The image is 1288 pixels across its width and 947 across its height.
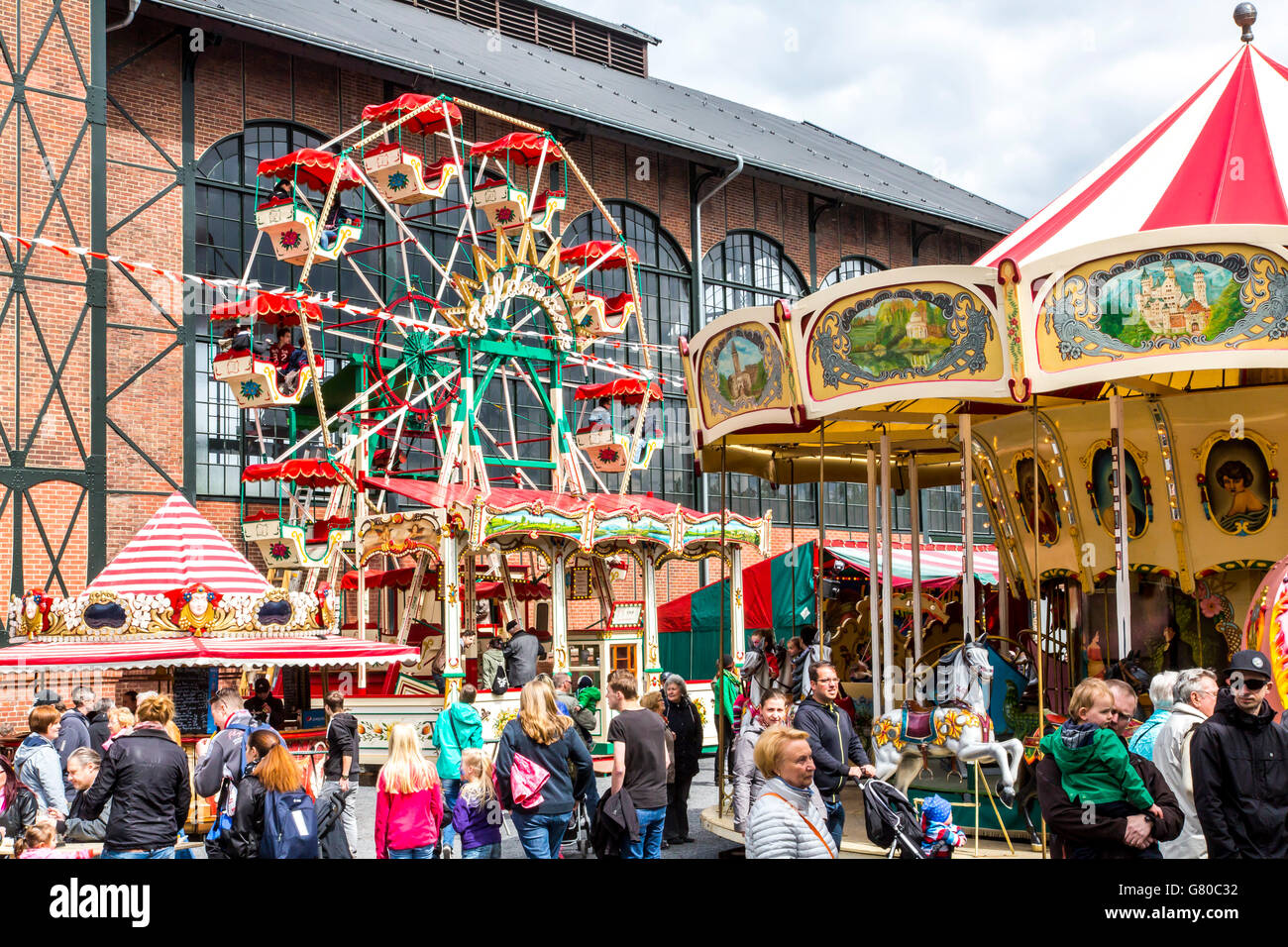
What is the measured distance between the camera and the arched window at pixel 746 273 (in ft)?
94.3

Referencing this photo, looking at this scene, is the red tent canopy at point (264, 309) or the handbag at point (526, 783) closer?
the handbag at point (526, 783)

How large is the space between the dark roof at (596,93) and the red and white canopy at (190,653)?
1133 cm

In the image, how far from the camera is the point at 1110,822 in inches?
214

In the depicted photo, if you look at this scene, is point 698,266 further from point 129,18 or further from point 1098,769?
point 1098,769

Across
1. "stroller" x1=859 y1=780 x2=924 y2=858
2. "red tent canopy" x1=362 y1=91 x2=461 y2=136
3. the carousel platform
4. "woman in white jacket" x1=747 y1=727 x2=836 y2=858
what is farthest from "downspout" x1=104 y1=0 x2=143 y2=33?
"woman in white jacket" x1=747 y1=727 x2=836 y2=858

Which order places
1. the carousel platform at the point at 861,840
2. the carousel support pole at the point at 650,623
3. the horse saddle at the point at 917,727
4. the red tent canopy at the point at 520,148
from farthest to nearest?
the red tent canopy at the point at 520,148 → the carousel support pole at the point at 650,623 → the horse saddle at the point at 917,727 → the carousel platform at the point at 861,840

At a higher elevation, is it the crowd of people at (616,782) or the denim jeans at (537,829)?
the crowd of people at (616,782)

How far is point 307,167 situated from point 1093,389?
10.9 metres

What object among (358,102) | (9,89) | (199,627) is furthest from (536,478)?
(199,627)

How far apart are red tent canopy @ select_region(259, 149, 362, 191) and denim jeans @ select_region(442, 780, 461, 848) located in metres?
12.1

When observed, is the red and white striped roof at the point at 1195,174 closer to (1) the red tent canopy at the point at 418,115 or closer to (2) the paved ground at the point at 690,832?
(2) the paved ground at the point at 690,832

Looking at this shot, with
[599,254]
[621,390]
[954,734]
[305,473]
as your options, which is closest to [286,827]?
[954,734]

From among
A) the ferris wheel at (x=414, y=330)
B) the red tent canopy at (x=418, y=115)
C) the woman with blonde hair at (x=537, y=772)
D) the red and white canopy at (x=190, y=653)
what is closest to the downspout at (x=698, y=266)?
the ferris wheel at (x=414, y=330)
